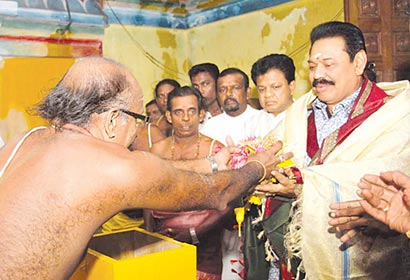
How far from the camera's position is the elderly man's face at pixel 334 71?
2947 mm

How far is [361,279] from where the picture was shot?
9.15ft

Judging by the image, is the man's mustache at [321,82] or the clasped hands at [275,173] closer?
the clasped hands at [275,173]

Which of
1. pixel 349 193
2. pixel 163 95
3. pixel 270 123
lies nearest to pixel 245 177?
pixel 349 193

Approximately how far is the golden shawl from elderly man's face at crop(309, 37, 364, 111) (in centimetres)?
26

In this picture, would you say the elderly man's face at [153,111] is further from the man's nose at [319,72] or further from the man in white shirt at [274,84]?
the man's nose at [319,72]

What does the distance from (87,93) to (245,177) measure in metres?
0.95

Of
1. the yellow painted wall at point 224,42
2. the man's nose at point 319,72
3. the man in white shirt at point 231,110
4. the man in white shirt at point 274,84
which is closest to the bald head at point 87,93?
the man's nose at point 319,72

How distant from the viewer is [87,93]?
7.06ft

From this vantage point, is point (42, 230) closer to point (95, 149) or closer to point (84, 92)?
point (95, 149)

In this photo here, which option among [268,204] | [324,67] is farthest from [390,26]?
[268,204]

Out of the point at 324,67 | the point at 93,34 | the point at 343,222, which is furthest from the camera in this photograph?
the point at 93,34

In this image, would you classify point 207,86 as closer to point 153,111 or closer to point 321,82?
point 153,111

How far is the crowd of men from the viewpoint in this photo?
76.8 inches

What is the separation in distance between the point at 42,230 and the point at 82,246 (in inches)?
7.3
